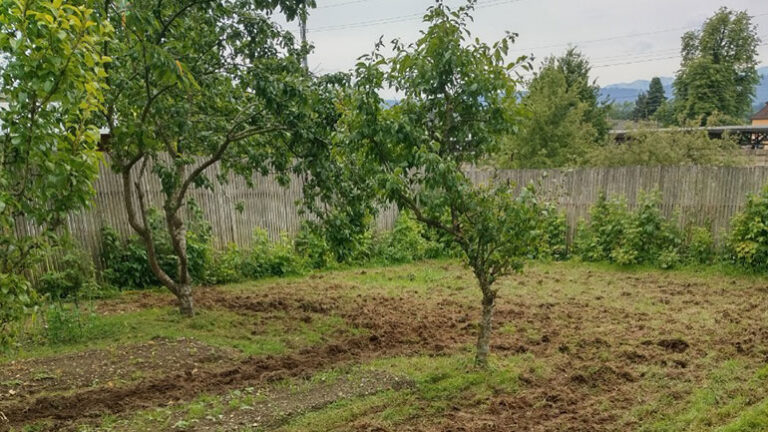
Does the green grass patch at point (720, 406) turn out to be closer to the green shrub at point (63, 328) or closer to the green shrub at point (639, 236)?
the green shrub at point (63, 328)

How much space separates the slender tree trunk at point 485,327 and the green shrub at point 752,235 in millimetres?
6134

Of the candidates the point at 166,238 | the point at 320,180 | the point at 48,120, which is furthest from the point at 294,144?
the point at 166,238

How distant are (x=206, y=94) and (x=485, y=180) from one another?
4.75 m

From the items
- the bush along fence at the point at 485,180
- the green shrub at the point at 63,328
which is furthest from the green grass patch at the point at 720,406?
the green shrub at the point at 63,328

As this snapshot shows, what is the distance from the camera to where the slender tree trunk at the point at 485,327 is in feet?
14.7

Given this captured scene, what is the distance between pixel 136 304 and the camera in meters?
7.09

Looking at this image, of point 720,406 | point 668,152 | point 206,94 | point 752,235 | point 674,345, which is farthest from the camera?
point 668,152

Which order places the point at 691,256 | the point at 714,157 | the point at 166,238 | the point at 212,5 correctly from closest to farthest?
the point at 212,5 → the point at 166,238 → the point at 691,256 → the point at 714,157

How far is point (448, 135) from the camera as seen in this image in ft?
14.7

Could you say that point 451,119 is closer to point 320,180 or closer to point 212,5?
point 320,180

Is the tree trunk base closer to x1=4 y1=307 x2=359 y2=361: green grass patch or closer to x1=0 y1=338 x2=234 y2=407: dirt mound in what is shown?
x1=4 y1=307 x2=359 y2=361: green grass patch

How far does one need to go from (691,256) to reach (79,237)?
31.4 ft

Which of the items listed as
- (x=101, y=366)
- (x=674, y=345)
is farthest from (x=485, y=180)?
(x=101, y=366)

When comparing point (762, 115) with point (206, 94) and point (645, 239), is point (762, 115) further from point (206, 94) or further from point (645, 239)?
point (206, 94)
